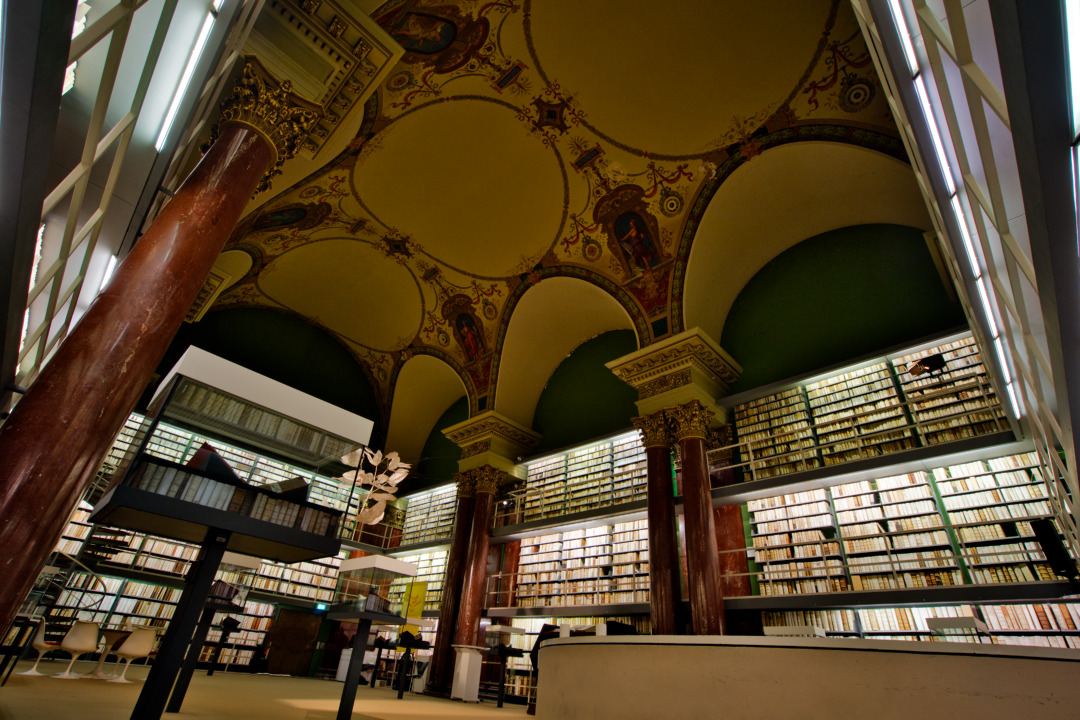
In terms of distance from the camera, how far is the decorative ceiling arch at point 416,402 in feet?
41.9

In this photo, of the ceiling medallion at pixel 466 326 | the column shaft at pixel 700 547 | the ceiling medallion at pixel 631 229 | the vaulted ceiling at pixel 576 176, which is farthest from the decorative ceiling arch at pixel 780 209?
the ceiling medallion at pixel 466 326

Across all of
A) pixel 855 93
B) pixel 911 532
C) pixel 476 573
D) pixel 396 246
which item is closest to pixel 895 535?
pixel 911 532

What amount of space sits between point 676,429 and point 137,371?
645 centimetres

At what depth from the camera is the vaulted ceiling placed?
676 cm

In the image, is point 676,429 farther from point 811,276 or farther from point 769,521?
point 811,276

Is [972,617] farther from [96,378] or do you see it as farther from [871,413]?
[96,378]

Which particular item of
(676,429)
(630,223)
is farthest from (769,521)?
(630,223)

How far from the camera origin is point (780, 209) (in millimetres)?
8023

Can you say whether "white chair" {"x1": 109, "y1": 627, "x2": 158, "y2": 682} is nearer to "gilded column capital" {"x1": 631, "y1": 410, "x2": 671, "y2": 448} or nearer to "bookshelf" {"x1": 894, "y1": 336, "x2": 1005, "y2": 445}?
"gilded column capital" {"x1": 631, "y1": 410, "x2": 671, "y2": 448}

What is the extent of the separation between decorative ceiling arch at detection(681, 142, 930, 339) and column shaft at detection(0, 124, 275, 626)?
21.8 feet

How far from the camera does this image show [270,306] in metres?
12.0

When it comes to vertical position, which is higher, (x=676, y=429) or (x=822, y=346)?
(x=822, y=346)

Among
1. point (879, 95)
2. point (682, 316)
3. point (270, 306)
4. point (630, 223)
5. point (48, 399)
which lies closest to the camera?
point (48, 399)

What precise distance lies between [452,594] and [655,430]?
193 inches
